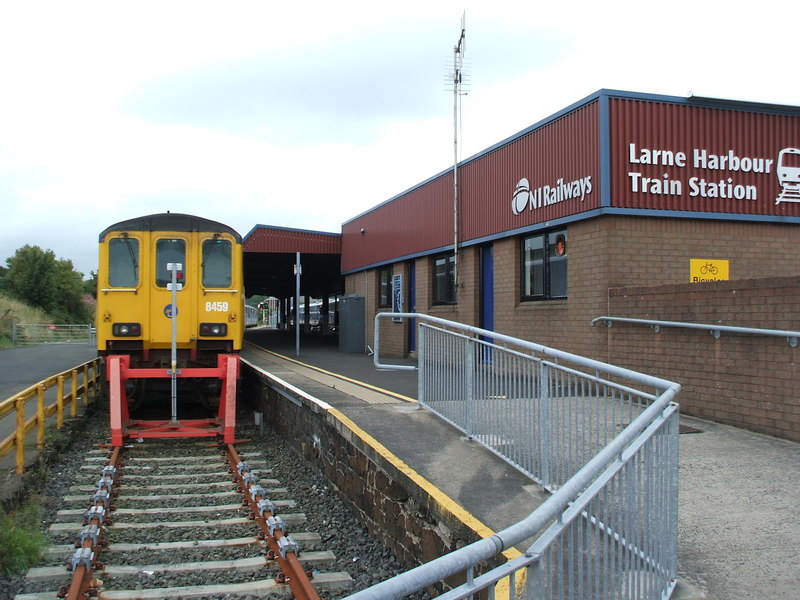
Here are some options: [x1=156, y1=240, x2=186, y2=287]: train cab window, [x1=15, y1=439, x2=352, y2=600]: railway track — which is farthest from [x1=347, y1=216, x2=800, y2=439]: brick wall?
[x1=156, y1=240, x2=186, y2=287]: train cab window

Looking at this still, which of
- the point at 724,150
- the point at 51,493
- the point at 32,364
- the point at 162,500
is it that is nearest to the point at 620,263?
the point at 724,150

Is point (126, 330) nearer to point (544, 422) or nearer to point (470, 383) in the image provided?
point (470, 383)

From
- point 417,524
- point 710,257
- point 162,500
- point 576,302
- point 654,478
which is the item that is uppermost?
point 710,257

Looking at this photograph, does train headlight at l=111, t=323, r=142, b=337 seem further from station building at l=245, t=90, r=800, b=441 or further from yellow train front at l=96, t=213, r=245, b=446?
station building at l=245, t=90, r=800, b=441

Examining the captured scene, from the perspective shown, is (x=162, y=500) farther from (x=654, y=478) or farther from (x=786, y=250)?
(x=786, y=250)

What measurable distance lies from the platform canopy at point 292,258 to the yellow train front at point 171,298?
13.4 metres

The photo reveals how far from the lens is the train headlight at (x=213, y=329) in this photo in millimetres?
11414

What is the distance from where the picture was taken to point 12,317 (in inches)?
1464

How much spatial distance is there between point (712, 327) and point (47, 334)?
39.0 metres

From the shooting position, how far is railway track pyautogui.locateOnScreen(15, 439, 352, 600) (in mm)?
5340

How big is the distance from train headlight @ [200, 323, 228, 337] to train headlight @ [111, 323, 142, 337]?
99cm

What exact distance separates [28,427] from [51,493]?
122 centimetres

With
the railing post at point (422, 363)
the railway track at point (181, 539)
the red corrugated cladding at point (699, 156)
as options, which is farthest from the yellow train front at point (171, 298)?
the red corrugated cladding at point (699, 156)

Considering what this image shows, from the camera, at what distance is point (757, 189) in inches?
427
